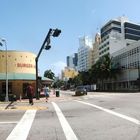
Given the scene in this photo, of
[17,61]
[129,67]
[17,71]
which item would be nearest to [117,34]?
[129,67]

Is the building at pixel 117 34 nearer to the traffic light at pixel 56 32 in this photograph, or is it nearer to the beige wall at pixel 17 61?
the beige wall at pixel 17 61

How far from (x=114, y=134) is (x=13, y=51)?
39.2 meters

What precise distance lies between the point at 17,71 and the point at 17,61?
52.0 inches

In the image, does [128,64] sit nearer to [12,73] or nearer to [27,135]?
[12,73]

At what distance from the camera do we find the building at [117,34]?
157500 mm

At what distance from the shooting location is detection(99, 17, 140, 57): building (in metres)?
158

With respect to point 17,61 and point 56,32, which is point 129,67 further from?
point 56,32

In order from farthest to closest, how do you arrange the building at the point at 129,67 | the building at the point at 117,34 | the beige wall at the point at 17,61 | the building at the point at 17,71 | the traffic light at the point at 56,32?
the building at the point at 117,34, the building at the point at 129,67, the beige wall at the point at 17,61, the building at the point at 17,71, the traffic light at the point at 56,32

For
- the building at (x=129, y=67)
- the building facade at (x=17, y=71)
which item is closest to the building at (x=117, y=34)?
the building at (x=129, y=67)

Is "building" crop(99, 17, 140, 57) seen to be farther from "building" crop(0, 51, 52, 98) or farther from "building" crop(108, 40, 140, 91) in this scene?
"building" crop(0, 51, 52, 98)

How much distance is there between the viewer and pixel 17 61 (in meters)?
49.4

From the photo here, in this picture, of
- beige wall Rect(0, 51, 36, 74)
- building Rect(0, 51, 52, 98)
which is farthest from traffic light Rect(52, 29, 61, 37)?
beige wall Rect(0, 51, 36, 74)

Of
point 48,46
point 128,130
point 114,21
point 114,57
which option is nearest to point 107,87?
point 114,57

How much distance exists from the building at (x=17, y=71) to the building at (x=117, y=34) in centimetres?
10730
